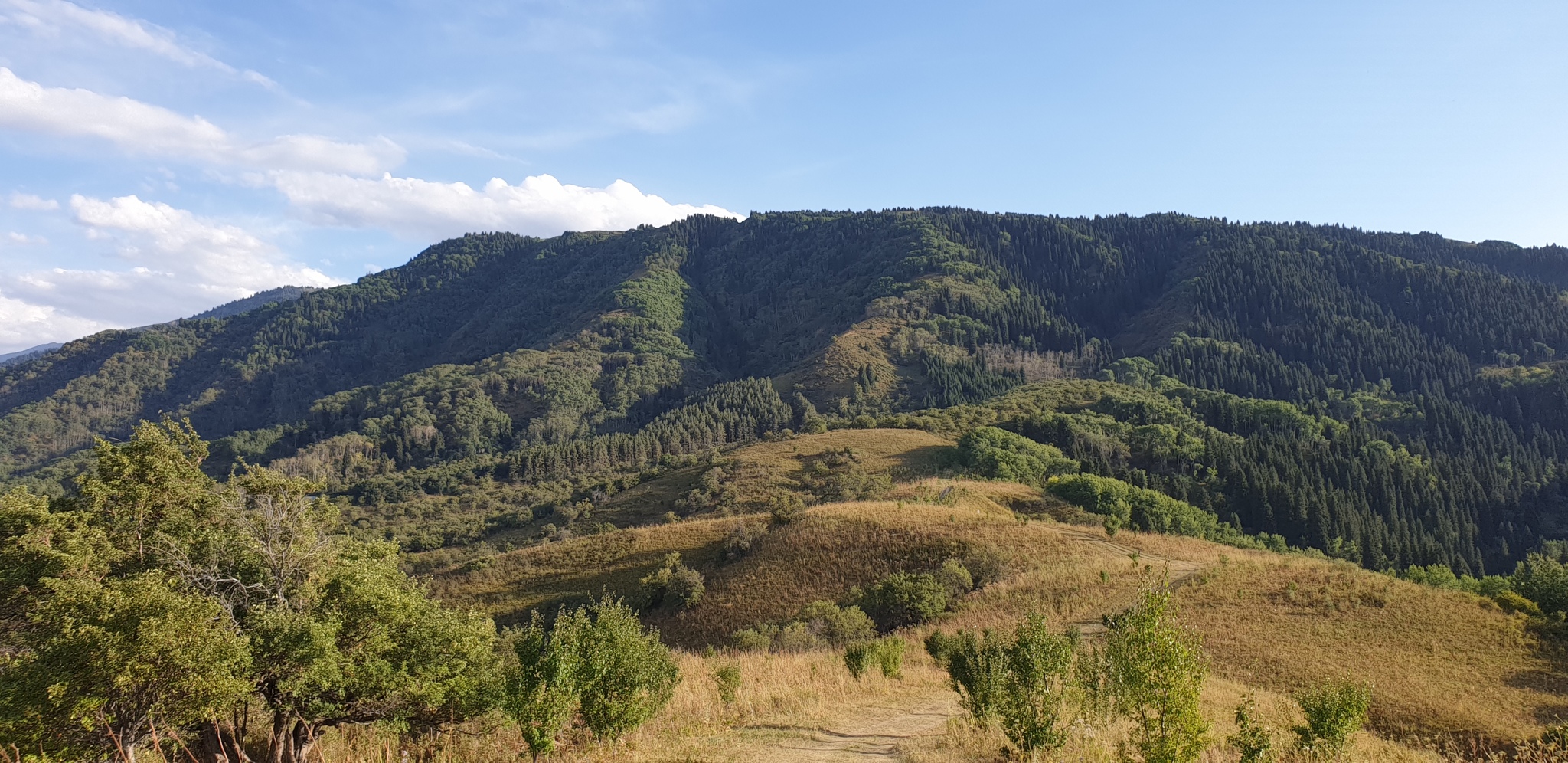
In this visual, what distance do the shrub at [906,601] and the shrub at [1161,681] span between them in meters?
22.0

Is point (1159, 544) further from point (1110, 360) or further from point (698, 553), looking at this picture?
point (1110, 360)

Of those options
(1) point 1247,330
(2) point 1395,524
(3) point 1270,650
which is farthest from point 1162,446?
(1) point 1247,330

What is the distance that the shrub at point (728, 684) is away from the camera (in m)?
16.7

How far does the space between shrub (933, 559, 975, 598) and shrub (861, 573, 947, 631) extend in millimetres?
937

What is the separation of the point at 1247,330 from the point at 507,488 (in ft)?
606

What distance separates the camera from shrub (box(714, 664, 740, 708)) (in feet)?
54.6

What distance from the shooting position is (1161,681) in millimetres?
9047

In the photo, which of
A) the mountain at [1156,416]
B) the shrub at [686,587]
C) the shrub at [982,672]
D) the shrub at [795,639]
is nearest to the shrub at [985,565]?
the shrub at [795,639]

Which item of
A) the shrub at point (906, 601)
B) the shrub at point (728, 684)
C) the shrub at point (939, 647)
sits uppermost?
the shrub at point (728, 684)

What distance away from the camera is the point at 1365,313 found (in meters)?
183

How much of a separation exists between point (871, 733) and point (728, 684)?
12.8 ft

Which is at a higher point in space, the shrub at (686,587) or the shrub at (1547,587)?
the shrub at (1547,587)

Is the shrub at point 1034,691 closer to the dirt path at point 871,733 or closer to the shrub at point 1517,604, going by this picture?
the dirt path at point 871,733

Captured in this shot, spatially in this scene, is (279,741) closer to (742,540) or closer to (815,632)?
(815,632)
